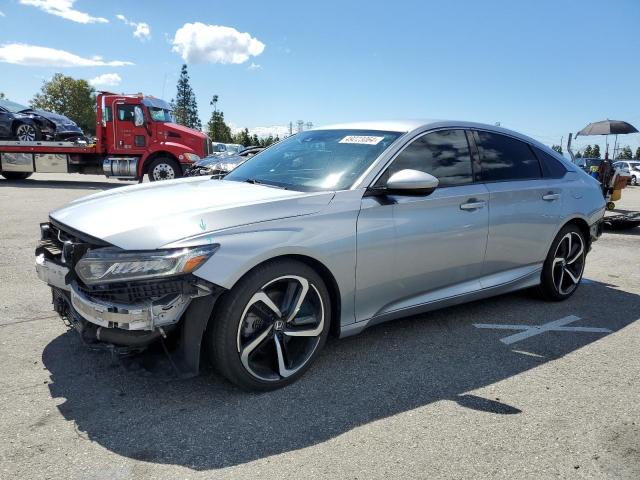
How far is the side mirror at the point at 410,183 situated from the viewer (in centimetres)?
325

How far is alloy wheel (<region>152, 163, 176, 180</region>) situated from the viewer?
16750 mm

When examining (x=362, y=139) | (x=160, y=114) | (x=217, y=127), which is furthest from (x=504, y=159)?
(x=217, y=127)

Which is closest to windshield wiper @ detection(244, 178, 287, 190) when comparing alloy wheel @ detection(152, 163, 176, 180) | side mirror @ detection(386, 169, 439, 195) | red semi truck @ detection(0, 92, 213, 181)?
side mirror @ detection(386, 169, 439, 195)

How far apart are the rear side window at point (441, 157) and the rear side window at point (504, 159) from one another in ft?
0.64

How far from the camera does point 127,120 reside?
55.3ft

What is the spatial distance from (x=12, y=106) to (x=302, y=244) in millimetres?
18865

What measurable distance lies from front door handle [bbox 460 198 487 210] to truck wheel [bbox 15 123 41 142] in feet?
58.7

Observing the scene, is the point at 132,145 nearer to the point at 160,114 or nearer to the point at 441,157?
the point at 160,114

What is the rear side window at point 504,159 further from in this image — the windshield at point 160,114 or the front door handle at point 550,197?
the windshield at point 160,114

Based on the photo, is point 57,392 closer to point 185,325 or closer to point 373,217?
point 185,325

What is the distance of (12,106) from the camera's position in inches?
705

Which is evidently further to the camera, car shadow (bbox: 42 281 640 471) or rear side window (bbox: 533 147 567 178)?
rear side window (bbox: 533 147 567 178)

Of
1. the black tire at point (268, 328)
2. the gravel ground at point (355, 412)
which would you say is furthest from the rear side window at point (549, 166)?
the black tire at point (268, 328)

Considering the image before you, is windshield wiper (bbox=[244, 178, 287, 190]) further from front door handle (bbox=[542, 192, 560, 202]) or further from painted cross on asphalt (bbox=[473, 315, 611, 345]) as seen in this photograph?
front door handle (bbox=[542, 192, 560, 202])
